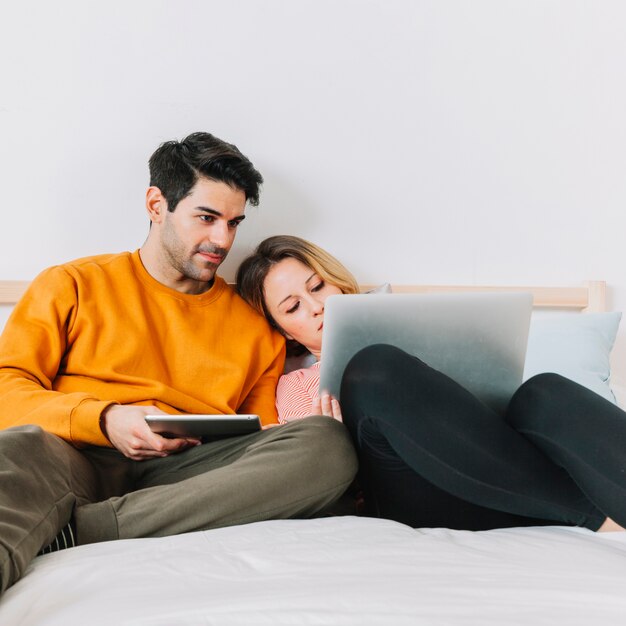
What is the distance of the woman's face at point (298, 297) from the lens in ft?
5.13

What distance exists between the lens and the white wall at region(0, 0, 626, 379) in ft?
5.40

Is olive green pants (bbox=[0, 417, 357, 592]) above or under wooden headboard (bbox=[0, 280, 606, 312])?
under

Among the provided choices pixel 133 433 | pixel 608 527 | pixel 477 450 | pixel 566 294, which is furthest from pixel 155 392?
pixel 566 294

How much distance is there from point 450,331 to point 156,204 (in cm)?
77

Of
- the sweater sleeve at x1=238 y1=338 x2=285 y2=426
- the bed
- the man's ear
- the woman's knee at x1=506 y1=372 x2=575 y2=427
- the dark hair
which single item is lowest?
the sweater sleeve at x1=238 y1=338 x2=285 y2=426

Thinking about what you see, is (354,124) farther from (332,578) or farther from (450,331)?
(332,578)

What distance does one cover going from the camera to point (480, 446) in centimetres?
96

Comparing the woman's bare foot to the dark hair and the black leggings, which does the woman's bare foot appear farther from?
the dark hair

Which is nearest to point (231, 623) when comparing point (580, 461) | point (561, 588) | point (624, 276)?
point (561, 588)

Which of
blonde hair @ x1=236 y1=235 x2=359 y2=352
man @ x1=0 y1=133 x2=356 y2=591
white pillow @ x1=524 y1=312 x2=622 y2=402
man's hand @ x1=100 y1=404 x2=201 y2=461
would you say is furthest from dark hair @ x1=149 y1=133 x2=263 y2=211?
white pillow @ x1=524 y1=312 x2=622 y2=402

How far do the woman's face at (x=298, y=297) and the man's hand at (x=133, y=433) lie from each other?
455 mm

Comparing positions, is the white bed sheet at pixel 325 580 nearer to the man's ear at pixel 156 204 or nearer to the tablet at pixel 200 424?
the tablet at pixel 200 424

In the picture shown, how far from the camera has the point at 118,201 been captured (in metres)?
1.69

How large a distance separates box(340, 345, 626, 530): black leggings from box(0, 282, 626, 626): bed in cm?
5
